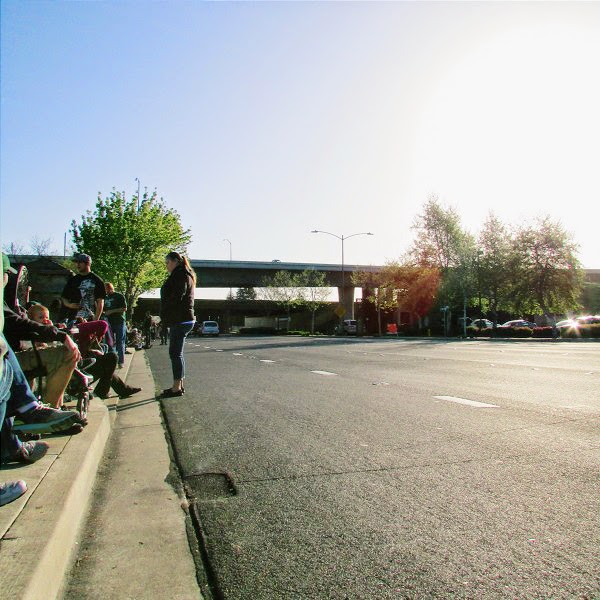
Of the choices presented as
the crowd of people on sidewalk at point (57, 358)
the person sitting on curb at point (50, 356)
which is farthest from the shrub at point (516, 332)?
the person sitting on curb at point (50, 356)

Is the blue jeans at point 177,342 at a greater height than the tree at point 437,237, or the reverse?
the tree at point 437,237

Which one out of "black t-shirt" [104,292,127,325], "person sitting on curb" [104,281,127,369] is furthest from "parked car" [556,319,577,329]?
"black t-shirt" [104,292,127,325]

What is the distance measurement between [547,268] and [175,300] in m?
45.0

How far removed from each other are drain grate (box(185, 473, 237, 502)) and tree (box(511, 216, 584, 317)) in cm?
4662

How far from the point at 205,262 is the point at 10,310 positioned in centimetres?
6577

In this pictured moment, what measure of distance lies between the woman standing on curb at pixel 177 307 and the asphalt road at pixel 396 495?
0.88 meters

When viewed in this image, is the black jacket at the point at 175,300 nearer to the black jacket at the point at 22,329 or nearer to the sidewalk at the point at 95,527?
the sidewalk at the point at 95,527

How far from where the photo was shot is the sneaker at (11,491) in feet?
8.50

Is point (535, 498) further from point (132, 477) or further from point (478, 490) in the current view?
point (132, 477)

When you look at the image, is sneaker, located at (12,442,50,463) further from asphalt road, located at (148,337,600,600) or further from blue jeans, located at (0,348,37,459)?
asphalt road, located at (148,337,600,600)

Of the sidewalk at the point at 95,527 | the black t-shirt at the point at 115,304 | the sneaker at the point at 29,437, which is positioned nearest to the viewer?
the sidewalk at the point at 95,527

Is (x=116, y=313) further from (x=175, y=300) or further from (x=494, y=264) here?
(x=494, y=264)

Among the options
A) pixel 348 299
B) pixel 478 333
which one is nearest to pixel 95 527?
pixel 478 333

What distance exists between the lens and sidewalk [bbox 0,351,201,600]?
209 centimetres
